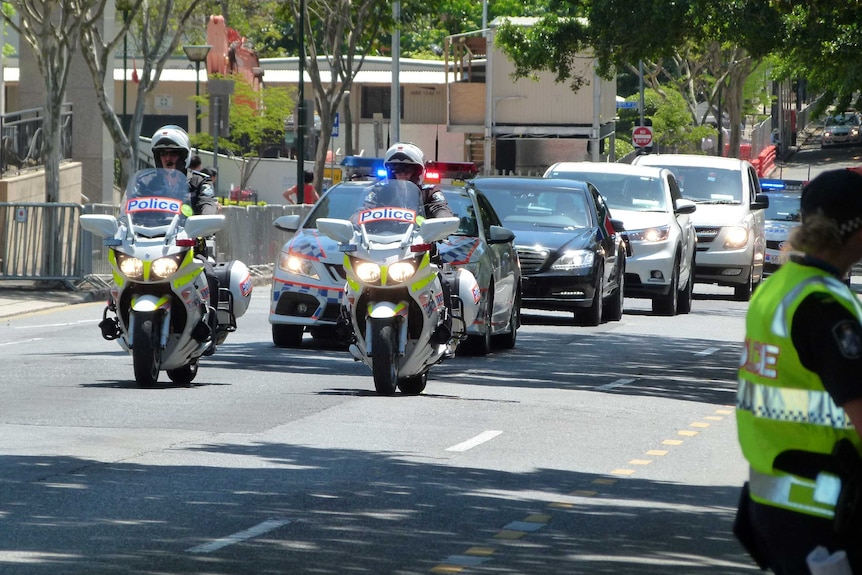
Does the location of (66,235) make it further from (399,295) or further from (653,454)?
(653,454)

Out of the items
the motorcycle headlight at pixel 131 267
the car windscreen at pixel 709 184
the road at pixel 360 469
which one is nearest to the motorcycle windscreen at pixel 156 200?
the motorcycle headlight at pixel 131 267

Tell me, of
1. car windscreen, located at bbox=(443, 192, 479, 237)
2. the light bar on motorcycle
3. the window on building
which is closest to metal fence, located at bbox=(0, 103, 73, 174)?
the light bar on motorcycle

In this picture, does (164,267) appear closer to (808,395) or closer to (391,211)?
(391,211)

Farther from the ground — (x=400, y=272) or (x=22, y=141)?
(x=22, y=141)

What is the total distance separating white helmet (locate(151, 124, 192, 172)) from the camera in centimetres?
1386

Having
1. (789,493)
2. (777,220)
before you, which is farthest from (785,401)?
(777,220)

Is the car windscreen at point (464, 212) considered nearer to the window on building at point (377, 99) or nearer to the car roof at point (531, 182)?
the car roof at point (531, 182)

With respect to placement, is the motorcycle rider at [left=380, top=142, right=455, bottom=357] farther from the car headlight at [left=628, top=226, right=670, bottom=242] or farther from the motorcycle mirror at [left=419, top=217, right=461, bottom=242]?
the car headlight at [left=628, top=226, right=670, bottom=242]

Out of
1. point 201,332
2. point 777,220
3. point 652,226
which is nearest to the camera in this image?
point 201,332

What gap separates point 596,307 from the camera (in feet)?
70.8

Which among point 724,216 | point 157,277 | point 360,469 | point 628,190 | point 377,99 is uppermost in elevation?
point 377,99

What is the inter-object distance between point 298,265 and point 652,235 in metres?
8.32

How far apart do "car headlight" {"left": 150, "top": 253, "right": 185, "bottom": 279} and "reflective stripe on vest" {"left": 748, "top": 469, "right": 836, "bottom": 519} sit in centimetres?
905

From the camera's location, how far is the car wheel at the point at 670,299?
24.4 metres
